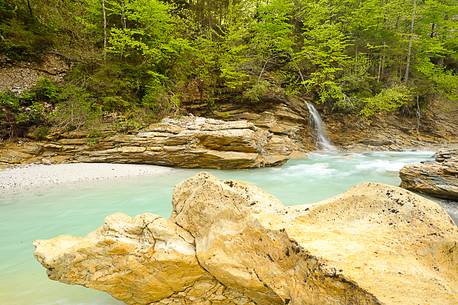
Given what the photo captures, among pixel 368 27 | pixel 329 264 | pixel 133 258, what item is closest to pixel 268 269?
pixel 329 264

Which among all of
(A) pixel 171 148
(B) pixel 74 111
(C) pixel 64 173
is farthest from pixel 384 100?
(C) pixel 64 173

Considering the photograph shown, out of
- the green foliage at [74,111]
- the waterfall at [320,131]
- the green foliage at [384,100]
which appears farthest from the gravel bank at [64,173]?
the green foliage at [384,100]

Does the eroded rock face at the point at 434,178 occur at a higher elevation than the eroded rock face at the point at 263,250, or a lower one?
lower

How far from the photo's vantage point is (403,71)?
19.2 m

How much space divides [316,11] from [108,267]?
16.5 meters

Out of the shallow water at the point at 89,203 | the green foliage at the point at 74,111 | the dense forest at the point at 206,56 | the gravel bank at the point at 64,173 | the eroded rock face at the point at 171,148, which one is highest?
the dense forest at the point at 206,56

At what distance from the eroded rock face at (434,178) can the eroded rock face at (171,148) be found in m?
4.96

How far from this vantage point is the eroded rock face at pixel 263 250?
170 cm

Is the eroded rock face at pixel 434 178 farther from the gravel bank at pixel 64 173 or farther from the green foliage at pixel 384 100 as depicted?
the green foliage at pixel 384 100

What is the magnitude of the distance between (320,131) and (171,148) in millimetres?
Result: 9497

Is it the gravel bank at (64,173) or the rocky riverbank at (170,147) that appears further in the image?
the rocky riverbank at (170,147)

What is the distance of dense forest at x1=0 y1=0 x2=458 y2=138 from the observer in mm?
11117

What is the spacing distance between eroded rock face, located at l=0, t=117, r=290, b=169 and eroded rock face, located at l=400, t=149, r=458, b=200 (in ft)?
16.3

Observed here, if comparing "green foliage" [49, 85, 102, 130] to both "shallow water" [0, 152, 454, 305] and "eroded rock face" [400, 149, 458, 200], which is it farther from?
"eroded rock face" [400, 149, 458, 200]
